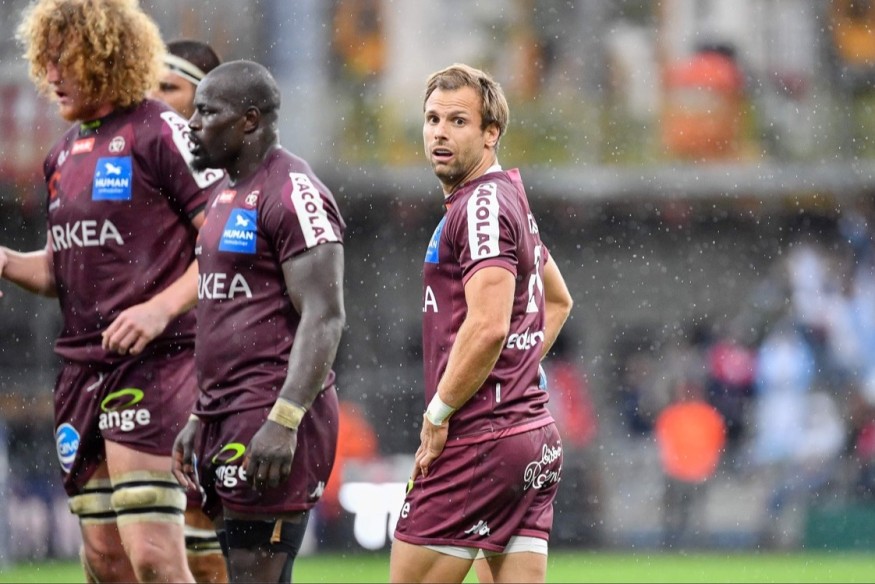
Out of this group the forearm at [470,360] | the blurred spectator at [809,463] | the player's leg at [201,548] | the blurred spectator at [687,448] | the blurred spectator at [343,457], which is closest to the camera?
the forearm at [470,360]

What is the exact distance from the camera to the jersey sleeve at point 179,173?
6.34 meters

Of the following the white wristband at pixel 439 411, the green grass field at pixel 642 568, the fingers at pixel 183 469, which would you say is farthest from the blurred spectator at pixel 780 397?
the white wristband at pixel 439 411

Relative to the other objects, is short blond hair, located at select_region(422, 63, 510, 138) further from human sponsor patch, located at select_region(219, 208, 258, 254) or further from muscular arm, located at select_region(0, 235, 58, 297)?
muscular arm, located at select_region(0, 235, 58, 297)

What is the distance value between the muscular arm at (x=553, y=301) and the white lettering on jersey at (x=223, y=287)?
3.78 feet

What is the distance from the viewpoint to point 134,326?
6.13 meters

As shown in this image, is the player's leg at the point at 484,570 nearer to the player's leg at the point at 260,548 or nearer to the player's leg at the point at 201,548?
the player's leg at the point at 260,548

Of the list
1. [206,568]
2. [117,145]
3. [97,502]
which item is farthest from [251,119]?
[206,568]

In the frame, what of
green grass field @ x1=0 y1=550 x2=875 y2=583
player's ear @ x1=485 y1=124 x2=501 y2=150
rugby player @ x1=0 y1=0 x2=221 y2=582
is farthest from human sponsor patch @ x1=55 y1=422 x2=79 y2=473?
green grass field @ x1=0 y1=550 x2=875 y2=583

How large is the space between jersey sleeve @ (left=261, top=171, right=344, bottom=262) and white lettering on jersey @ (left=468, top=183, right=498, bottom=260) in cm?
72

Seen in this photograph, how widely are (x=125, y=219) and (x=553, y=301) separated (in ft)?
5.97

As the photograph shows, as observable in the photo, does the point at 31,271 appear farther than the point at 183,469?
Yes

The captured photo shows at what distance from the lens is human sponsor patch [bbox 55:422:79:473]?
21.0 ft

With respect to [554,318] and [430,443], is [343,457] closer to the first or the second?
[554,318]

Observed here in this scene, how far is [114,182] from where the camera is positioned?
6328mm
